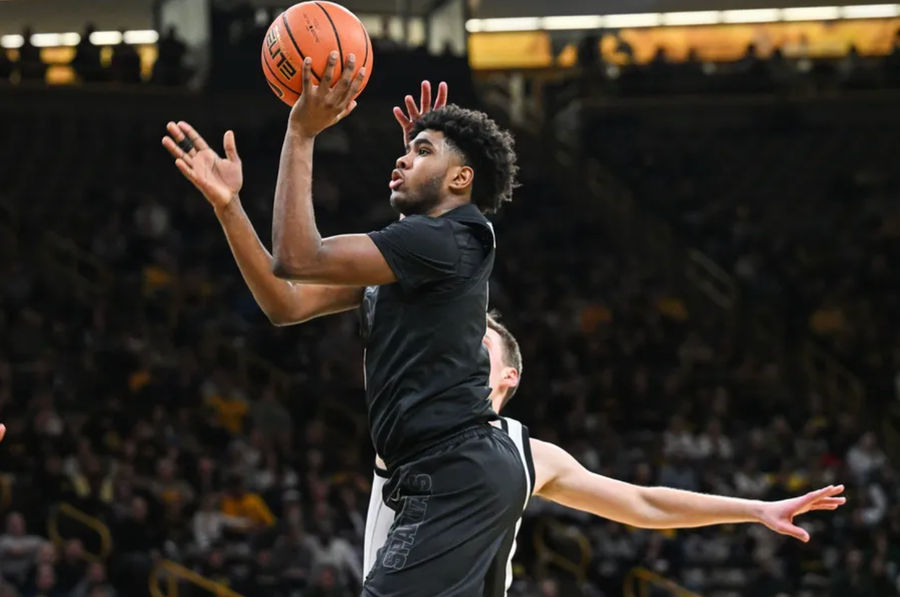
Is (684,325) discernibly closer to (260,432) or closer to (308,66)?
(260,432)

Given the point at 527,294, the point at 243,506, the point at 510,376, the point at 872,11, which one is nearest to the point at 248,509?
the point at 243,506

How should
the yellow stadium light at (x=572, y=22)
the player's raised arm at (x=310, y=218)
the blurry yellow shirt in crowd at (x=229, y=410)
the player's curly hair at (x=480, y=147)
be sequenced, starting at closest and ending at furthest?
1. the player's raised arm at (x=310, y=218)
2. the player's curly hair at (x=480, y=147)
3. the blurry yellow shirt in crowd at (x=229, y=410)
4. the yellow stadium light at (x=572, y=22)

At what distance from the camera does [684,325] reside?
16.8 m

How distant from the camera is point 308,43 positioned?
4.10 m

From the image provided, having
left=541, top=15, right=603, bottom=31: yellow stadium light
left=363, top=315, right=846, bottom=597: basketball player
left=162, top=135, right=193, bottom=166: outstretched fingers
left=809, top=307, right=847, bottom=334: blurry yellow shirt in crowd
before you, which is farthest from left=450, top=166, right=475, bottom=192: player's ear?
left=541, top=15, right=603, bottom=31: yellow stadium light

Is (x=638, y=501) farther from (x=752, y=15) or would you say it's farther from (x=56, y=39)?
(x=752, y=15)

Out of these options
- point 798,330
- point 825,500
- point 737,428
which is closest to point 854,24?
point 798,330

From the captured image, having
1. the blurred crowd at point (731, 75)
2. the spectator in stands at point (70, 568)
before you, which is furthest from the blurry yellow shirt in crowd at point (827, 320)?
the spectator in stands at point (70, 568)

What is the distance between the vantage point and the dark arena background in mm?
11805

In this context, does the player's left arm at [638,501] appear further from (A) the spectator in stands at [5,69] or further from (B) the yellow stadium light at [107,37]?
(B) the yellow stadium light at [107,37]

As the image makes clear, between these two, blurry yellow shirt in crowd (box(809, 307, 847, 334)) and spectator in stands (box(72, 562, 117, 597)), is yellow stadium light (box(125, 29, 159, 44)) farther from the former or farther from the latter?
spectator in stands (box(72, 562, 117, 597))

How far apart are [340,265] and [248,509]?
833cm

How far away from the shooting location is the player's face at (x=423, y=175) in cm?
420

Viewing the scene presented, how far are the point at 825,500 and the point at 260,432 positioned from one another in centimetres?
862
